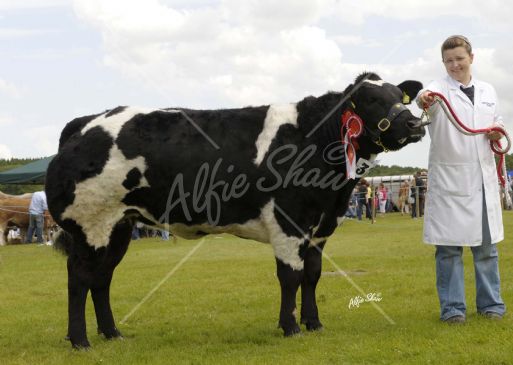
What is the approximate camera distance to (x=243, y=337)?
21.9 ft

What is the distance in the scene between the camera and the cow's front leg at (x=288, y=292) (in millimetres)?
A: 6488

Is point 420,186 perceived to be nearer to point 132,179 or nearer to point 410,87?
point 410,87

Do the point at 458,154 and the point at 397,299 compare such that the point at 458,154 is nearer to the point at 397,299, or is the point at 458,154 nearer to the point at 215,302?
the point at 397,299

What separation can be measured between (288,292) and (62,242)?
254cm

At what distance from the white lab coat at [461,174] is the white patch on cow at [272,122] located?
1.33 m

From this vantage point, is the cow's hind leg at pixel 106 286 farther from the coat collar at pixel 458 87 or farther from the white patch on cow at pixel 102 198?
the coat collar at pixel 458 87

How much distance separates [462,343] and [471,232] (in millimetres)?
1286

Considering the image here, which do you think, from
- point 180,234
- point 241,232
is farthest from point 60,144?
point 241,232

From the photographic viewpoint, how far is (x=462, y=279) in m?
6.71

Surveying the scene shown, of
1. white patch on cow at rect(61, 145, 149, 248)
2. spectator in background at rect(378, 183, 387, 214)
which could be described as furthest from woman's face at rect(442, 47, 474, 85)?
spectator in background at rect(378, 183, 387, 214)

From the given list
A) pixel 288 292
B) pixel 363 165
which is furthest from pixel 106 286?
pixel 363 165

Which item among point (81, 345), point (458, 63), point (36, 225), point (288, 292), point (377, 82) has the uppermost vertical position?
point (458, 63)

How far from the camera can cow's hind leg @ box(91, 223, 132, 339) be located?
695 cm

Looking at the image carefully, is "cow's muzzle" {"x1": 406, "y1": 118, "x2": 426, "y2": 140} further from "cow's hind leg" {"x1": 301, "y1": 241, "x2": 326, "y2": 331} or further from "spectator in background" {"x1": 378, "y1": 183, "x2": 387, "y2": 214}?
"spectator in background" {"x1": 378, "y1": 183, "x2": 387, "y2": 214}
